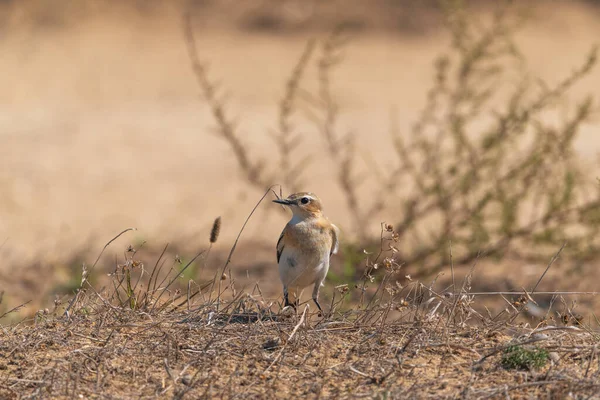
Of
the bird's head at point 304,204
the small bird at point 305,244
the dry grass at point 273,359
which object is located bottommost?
the dry grass at point 273,359

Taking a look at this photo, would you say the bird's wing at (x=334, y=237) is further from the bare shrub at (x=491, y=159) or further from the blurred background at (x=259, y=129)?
the bare shrub at (x=491, y=159)

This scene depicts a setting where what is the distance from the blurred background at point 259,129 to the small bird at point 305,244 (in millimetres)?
1292

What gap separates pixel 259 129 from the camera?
15.0m

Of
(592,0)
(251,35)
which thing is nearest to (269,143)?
(251,35)

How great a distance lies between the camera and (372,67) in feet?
68.9

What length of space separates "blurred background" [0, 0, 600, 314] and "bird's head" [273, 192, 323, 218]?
1.42 meters

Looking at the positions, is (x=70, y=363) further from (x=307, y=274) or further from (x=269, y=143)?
(x=269, y=143)

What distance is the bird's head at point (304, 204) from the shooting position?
217 inches

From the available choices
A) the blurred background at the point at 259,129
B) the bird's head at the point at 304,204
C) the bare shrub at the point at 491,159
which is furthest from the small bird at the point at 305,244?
the bare shrub at the point at 491,159

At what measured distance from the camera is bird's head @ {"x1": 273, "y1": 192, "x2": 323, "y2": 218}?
5.51 metres

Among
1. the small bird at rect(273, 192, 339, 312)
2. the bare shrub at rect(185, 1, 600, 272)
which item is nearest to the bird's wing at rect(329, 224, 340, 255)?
the small bird at rect(273, 192, 339, 312)

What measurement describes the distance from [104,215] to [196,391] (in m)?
7.60

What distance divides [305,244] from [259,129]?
31.9ft

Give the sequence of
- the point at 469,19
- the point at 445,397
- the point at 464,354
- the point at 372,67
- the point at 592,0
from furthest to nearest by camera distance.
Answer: the point at 592,0 → the point at 372,67 → the point at 469,19 → the point at 464,354 → the point at 445,397
